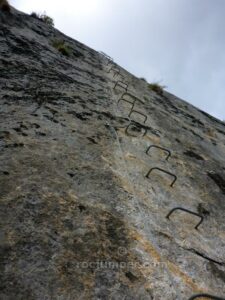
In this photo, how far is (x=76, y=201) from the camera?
3270mm

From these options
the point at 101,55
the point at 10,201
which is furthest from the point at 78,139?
the point at 101,55

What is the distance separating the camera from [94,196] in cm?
344

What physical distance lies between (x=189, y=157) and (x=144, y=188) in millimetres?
1987

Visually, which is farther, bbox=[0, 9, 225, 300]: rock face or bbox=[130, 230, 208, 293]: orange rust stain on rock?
bbox=[130, 230, 208, 293]: orange rust stain on rock

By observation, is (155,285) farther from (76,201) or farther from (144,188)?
(144,188)

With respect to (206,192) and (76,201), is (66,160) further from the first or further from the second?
(206,192)

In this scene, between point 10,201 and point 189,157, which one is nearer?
point 10,201

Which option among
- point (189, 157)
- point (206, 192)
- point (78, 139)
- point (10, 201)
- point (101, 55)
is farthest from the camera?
point (101, 55)

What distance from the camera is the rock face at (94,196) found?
102 inches

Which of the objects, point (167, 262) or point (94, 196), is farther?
point (94, 196)

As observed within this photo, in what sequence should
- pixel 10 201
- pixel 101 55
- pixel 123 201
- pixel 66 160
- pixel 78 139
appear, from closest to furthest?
1. pixel 10 201
2. pixel 123 201
3. pixel 66 160
4. pixel 78 139
5. pixel 101 55

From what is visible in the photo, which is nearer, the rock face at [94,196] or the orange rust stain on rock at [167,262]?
the rock face at [94,196]

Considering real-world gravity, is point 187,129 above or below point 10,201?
above

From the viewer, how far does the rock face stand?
260 cm
